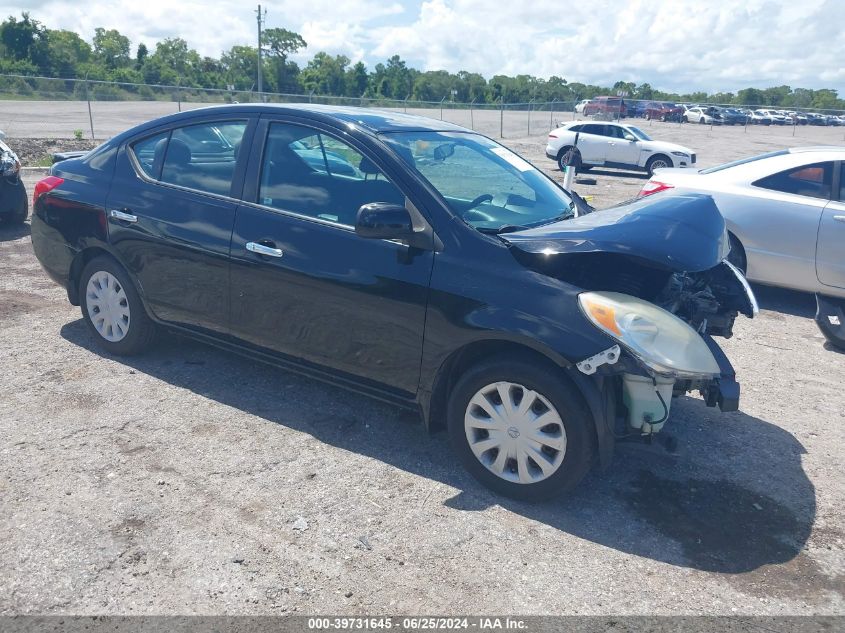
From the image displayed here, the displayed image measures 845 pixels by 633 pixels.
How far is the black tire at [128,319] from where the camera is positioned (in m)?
4.96

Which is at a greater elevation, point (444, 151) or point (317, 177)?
point (444, 151)

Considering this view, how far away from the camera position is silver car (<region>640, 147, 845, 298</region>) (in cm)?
674

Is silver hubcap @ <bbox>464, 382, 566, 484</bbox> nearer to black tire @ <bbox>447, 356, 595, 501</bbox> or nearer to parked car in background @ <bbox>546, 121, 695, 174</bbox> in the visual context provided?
black tire @ <bbox>447, 356, 595, 501</bbox>

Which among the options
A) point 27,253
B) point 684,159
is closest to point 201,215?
point 27,253

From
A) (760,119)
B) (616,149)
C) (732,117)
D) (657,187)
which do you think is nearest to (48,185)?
(657,187)

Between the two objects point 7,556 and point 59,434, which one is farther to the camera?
point 59,434

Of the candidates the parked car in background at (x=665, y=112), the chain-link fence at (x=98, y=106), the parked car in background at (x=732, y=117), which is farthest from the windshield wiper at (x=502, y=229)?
the parked car in background at (x=732, y=117)

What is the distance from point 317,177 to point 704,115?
202 feet

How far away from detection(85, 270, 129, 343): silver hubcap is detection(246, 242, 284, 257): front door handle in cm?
131

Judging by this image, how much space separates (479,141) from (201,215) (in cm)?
187

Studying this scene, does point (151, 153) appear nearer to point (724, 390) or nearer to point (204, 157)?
point (204, 157)

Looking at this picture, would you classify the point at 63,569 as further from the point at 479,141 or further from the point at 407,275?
the point at 479,141

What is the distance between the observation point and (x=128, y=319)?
16.6 ft

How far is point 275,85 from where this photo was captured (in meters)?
74.1
